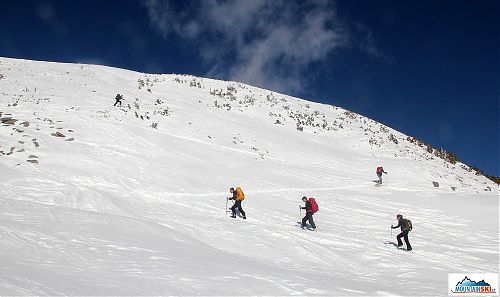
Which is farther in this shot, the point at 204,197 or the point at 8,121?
the point at 8,121

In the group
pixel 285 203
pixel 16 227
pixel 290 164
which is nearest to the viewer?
pixel 16 227

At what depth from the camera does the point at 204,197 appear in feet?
65.1

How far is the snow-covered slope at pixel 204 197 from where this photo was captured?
8594 mm

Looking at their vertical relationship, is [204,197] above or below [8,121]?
below

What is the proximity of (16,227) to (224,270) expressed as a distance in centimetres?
525

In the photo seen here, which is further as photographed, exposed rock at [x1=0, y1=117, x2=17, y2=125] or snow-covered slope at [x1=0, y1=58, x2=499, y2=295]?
exposed rock at [x1=0, y1=117, x2=17, y2=125]

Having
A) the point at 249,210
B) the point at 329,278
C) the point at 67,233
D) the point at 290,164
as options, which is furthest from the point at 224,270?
the point at 290,164

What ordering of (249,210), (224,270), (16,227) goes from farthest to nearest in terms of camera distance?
(249,210) → (16,227) → (224,270)

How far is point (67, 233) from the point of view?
1014 centimetres

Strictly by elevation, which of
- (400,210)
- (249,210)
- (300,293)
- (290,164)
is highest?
(290,164)

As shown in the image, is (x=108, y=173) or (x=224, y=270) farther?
(x=108, y=173)

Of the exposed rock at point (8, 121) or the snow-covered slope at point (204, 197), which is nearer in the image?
the snow-covered slope at point (204, 197)

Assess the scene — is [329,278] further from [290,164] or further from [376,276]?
[290,164]

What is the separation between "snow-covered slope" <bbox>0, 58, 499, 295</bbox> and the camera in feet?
28.2
